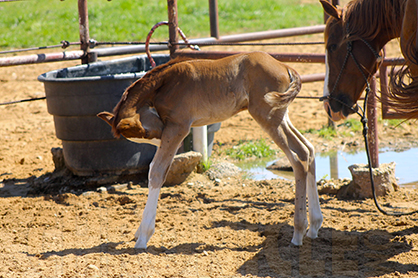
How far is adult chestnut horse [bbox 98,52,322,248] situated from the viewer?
3166mm

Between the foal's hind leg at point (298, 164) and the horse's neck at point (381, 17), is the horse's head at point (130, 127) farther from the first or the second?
the horse's neck at point (381, 17)

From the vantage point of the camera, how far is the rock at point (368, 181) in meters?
4.08

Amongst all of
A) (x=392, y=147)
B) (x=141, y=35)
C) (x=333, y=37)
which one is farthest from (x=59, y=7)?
(x=333, y=37)

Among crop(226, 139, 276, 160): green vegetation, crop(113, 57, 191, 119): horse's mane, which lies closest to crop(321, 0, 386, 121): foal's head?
crop(113, 57, 191, 119): horse's mane

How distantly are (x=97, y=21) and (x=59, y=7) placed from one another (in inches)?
107

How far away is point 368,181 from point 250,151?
2.00 meters

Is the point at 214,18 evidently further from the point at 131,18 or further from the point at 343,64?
the point at 131,18

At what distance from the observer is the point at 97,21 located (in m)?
14.4

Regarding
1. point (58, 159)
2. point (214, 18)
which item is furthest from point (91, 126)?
point (214, 18)

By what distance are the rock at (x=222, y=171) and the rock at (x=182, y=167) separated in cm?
26

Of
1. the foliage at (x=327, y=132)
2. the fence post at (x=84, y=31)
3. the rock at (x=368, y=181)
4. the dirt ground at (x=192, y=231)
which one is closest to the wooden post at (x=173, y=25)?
the fence post at (x=84, y=31)

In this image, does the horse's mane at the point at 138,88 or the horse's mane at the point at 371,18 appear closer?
the horse's mane at the point at 371,18

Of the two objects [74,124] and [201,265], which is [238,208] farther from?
[74,124]

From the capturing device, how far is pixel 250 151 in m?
5.80
